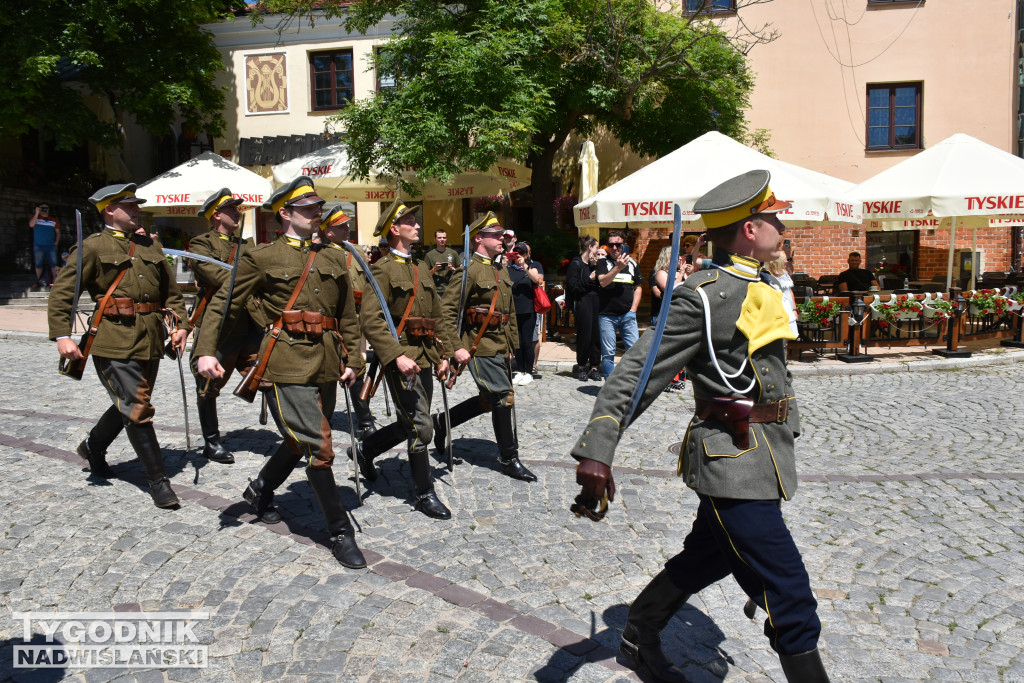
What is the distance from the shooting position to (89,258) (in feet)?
17.7

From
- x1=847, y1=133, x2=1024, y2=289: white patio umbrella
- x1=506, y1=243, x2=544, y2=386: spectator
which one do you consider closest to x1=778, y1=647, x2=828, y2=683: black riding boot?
x1=506, y1=243, x2=544, y2=386: spectator

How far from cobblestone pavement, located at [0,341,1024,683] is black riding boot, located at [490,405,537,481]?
0.11 meters

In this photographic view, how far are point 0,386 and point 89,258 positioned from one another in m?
5.10

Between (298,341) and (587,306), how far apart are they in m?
6.48

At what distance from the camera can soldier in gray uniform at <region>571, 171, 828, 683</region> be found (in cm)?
278

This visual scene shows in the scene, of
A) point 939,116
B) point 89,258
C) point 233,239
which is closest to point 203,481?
point 89,258

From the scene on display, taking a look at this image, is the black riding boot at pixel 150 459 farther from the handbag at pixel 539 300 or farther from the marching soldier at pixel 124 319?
the handbag at pixel 539 300

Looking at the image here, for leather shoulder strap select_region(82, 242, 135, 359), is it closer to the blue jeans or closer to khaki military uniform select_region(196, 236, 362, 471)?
khaki military uniform select_region(196, 236, 362, 471)

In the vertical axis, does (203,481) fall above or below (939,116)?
below

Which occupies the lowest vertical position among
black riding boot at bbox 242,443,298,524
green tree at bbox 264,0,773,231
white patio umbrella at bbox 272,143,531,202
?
black riding boot at bbox 242,443,298,524

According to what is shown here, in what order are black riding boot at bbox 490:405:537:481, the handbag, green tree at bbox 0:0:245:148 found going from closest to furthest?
black riding boot at bbox 490:405:537:481 → the handbag → green tree at bbox 0:0:245:148

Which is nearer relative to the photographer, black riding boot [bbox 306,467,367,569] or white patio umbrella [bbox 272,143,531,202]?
black riding boot [bbox 306,467,367,569]

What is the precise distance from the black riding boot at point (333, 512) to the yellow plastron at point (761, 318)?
2.54 m

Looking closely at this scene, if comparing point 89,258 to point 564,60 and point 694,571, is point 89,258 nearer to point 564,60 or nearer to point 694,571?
point 694,571
